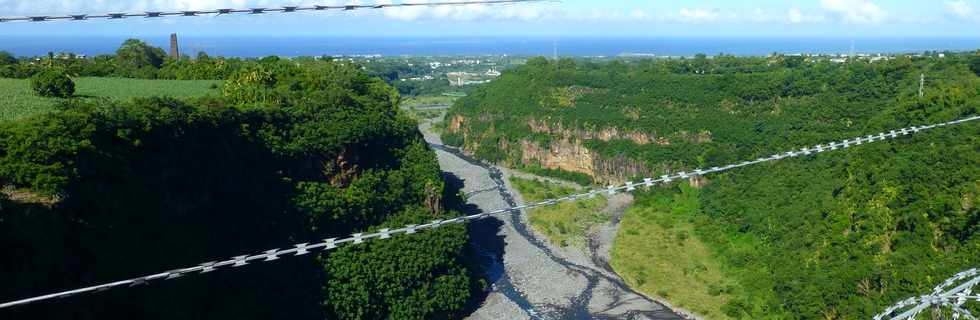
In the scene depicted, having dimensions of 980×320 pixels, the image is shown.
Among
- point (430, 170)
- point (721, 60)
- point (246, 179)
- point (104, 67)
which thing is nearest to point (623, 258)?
point (430, 170)

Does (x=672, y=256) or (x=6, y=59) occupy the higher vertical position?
(x=6, y=59)

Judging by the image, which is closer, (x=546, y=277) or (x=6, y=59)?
(x=546, y=277)

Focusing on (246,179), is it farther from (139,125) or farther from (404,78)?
(404,78)

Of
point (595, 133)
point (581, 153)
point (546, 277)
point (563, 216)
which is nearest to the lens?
point (546, 277)

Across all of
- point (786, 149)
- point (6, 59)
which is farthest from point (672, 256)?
point (6, 59)

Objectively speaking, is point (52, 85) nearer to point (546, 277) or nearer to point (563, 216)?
point (546, 277)

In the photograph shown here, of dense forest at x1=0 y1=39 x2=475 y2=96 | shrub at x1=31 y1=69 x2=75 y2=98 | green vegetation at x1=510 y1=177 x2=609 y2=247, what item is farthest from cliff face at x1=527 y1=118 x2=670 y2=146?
shrub at x1=31 y1=69 x2=75 y2=98

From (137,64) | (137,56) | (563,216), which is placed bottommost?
(563,216)

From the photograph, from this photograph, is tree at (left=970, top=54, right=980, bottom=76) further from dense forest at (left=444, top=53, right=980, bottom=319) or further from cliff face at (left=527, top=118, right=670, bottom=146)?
cliff face at (left=527, top=118, right=670, bottom=146)
